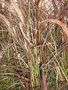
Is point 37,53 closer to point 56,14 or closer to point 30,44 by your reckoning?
point 30,44

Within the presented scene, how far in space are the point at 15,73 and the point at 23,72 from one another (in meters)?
0.04

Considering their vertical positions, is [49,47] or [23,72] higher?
[49,47]

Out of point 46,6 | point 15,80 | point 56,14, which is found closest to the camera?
point 15,80

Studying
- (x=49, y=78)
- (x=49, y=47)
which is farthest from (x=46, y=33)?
(x=49, y=78)

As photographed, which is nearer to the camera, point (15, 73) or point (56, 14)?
point (15, 73)

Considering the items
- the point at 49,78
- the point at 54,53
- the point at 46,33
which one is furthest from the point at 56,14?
the point at 49,78

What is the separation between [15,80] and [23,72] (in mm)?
56

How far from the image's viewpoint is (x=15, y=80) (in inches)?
52.9

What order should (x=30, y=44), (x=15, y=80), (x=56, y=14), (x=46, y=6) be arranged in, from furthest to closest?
(x=46, y=6) < (x=56, y=14) < (x=15, y=80) < (x=30, y=44)

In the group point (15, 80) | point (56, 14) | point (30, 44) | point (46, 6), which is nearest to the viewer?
point (30, 44)

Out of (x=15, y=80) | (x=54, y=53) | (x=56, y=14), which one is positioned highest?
(x=56, y=14)

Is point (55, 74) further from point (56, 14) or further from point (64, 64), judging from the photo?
point (56, 14)

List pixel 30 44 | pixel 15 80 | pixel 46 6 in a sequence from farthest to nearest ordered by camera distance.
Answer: pixel 46 6 < pixel 15 80 < pixel 30 44

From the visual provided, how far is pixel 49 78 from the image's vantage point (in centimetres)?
134
